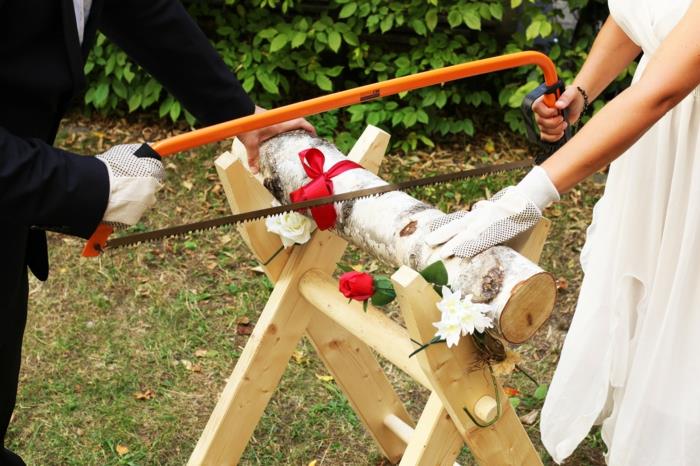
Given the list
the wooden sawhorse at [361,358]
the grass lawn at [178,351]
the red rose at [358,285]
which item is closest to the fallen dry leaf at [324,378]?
the grass lawn at [178,351]

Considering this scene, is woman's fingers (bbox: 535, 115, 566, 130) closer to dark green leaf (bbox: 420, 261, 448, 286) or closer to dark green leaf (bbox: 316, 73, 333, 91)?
dark green leaf (bbox: 420, 261, 448, 286)

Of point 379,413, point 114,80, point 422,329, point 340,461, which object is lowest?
point 114,80

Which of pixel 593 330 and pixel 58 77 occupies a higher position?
pixel 58 77

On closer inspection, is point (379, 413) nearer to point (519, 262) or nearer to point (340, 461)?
point (340, 461)

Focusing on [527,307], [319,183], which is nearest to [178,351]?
[319,183]

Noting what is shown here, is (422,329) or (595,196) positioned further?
(595,196)

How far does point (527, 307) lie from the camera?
1.86 meters

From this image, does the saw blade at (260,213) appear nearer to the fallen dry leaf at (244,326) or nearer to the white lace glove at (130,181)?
the white lace glove at (130,181)

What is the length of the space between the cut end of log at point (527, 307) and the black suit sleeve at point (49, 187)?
0.92 metres

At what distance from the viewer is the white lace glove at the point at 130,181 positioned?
194 centimetres

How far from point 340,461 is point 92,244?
1.60m

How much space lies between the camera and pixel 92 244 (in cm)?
204

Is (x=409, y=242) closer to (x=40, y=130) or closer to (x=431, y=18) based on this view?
(x=40, y=130)

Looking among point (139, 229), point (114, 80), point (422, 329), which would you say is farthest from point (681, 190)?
point (114, 80)
